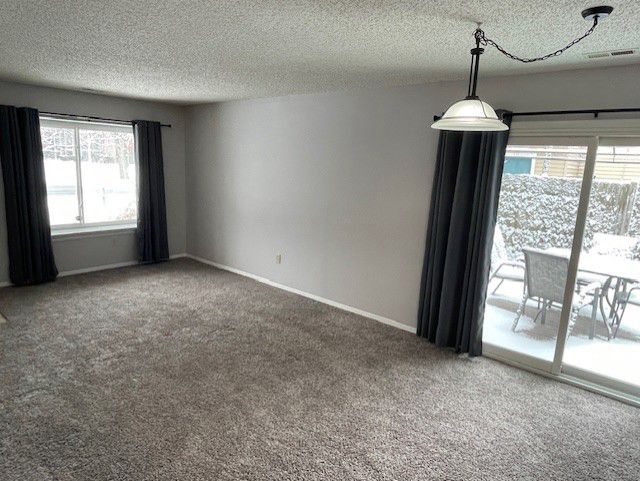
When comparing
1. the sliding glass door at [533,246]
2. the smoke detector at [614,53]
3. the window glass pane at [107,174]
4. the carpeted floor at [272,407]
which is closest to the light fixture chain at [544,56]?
the smoke detector at [614,53]

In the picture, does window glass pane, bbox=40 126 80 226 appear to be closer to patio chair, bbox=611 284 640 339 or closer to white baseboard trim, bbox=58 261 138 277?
white baseboard trim, bbox=58 261 138 277

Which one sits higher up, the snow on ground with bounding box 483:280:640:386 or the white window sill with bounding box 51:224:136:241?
the white window sill with bounding box 51:224:136:241

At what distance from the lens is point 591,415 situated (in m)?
2.75

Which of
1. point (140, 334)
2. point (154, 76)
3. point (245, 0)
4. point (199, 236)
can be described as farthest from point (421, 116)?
point (199, 236)

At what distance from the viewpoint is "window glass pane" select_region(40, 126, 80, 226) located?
507 cm

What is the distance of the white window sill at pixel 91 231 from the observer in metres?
5.21

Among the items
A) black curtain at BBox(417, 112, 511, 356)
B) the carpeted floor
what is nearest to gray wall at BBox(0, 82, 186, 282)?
the carpeted floor

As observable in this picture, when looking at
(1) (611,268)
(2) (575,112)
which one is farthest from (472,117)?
(1) (611,268)

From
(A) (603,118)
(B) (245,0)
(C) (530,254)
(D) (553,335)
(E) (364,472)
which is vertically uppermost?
(B) (245,0)

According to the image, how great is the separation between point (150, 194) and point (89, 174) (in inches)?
31.4

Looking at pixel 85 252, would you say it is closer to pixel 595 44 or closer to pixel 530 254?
pixel 530 254

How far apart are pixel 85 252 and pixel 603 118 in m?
5.88

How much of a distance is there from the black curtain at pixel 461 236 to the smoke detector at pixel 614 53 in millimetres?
710

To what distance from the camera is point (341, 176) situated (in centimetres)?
440
